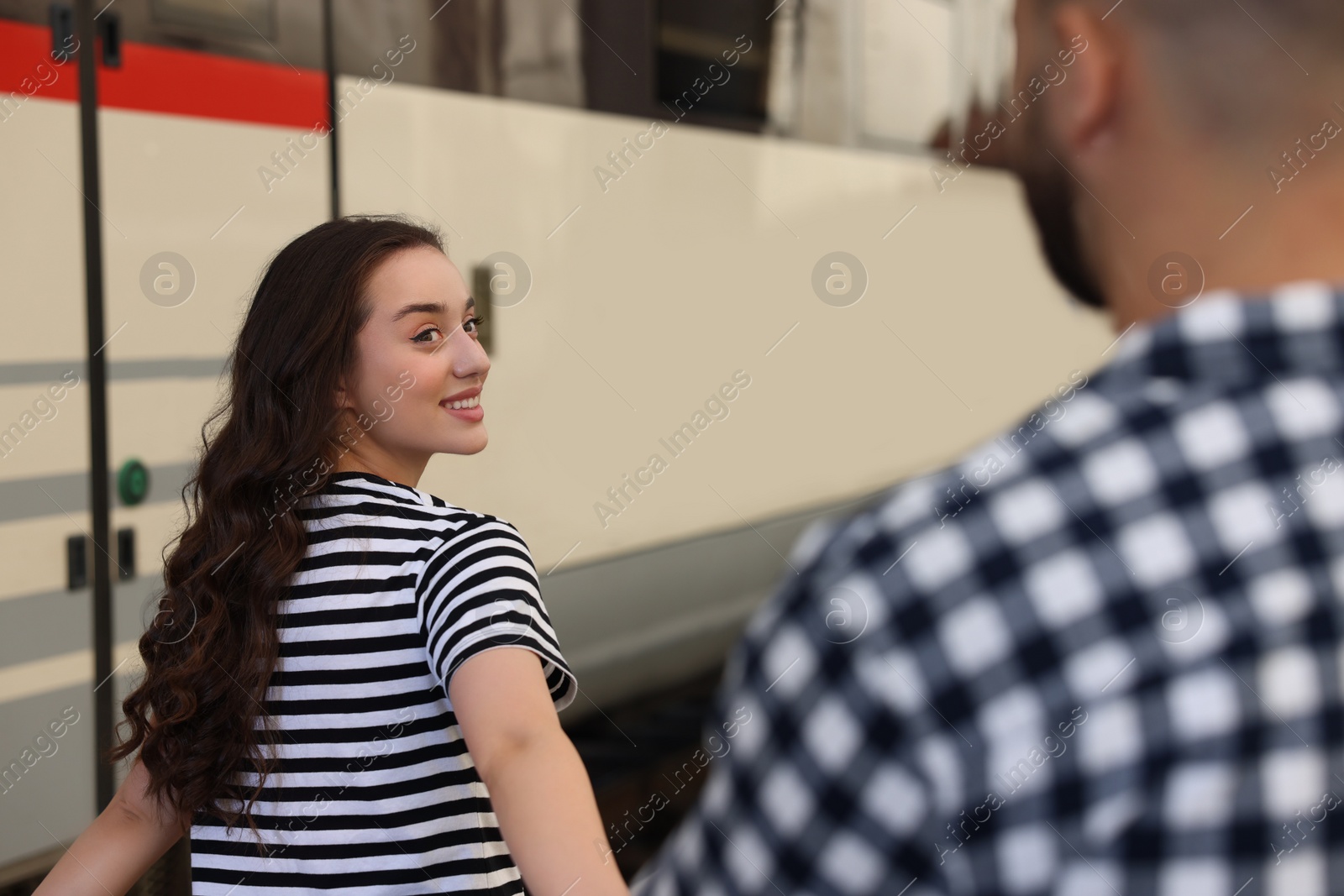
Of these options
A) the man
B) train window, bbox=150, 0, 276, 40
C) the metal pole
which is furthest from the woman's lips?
train window, bbox=150, 0, 276, 40

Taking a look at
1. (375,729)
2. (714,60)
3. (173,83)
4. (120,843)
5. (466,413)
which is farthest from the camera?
(714,60)

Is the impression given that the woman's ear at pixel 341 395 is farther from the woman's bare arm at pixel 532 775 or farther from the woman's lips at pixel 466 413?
the woman's bare arm at pixel 532 775

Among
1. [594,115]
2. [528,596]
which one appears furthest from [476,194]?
[528,596]

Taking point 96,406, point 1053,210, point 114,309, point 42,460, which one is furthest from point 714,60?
point 1053,210

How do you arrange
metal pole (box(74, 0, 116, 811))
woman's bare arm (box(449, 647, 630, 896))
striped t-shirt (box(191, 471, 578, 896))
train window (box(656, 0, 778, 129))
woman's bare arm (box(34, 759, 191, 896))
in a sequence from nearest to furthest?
woman's bare arm (box(449, 647, 630, 896)) → striped t-shirt (box(191, 471, 578, 896)) → woman's bare arm (box(34, 759, 191, 896)) → metal pole (box(74, 0, 116, 811)) → train window (box(656, 0, 778, 129))

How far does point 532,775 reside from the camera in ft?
3.43

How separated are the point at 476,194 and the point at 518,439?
627 mm

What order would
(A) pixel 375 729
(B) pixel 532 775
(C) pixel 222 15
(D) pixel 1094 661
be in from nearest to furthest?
(D) pixel 1094 661 < (B) pixel 532 775 < (A) pixel 375 729 < (C) pixel 222 15

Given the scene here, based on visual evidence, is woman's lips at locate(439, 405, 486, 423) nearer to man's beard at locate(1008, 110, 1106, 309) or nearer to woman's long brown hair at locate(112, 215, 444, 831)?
woman's long brown hair at locate(112, 215, 444, 831)

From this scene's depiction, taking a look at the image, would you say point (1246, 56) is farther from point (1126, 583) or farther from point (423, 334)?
point (423, 334)

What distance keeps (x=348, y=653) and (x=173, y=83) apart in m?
1.75

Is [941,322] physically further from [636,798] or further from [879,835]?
[879,835]

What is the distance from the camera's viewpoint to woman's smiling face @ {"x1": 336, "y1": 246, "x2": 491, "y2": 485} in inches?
53.0

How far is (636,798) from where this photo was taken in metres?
3.73
